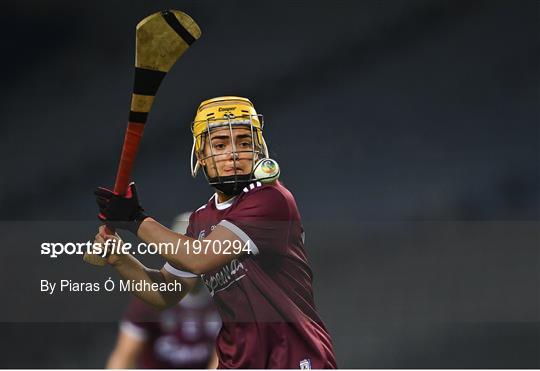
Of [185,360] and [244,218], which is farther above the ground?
[244,218]

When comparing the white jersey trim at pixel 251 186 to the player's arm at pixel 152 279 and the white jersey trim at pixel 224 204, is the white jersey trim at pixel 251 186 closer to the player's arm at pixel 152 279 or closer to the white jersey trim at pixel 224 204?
the white jersey trim at pixel 224 204

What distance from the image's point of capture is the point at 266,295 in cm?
331

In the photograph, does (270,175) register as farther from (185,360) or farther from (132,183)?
(185,360)

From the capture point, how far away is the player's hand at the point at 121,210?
3379 millimetres

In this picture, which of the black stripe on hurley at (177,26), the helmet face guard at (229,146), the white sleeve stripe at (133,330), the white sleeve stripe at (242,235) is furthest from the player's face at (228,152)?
the white sleeve stripe at (133,330)

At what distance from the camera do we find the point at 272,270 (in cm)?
334

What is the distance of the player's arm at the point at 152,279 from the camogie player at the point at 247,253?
0.52 feet

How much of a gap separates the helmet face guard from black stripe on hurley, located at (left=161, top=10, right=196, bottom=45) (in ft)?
1.15

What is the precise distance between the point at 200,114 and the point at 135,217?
2.12 ft

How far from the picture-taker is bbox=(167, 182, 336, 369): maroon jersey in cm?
329

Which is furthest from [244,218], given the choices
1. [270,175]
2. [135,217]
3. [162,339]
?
[162,339]

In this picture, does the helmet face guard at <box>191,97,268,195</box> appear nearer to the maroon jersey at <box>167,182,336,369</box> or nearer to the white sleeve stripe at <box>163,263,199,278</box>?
the maroon jersey at <box>167,182,336,369</box>

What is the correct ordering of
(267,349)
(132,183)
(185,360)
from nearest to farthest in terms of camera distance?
(267,349) < (132,183) < (185,360)

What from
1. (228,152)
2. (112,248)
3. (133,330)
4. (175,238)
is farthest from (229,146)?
(133,330)
